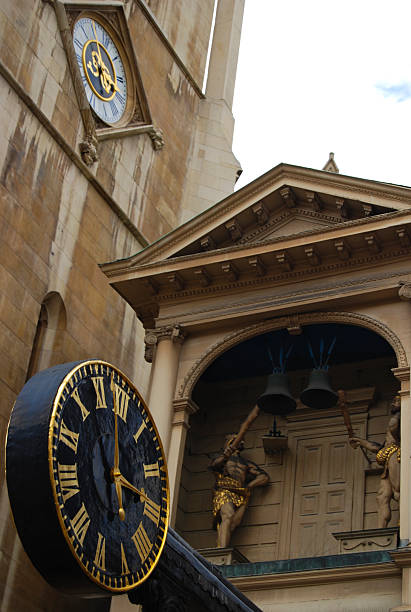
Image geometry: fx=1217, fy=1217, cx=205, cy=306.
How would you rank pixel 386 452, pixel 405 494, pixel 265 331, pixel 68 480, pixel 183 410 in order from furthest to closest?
pixel 265 331 → pixel 183 410 → pixel 386 452 → pixel 405 494 → pixel 68 480

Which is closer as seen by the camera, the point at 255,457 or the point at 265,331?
the point at 265,331

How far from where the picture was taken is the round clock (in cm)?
809

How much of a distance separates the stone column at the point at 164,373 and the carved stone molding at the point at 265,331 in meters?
0.24

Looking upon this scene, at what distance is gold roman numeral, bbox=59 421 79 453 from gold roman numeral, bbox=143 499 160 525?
1.15 m

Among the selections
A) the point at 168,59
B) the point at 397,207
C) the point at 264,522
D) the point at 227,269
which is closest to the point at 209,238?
the point at 227,269

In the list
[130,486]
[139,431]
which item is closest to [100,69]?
[139,431]

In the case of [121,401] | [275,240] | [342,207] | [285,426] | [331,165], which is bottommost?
[121,401]

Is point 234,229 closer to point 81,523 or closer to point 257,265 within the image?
point 257,265

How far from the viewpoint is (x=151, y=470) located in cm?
981

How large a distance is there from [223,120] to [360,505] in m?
13.9

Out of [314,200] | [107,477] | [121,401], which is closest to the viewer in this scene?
[107,477]

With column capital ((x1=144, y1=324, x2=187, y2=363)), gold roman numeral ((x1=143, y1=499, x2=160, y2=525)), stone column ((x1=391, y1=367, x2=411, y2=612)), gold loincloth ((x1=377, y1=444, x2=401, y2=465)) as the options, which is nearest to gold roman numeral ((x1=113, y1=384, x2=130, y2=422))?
gold roman numeral ((x1=143, y1=499, x2=160, y2=525))

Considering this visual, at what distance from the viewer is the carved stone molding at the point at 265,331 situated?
1795 cm

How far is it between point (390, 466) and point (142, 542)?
8.44 metres
